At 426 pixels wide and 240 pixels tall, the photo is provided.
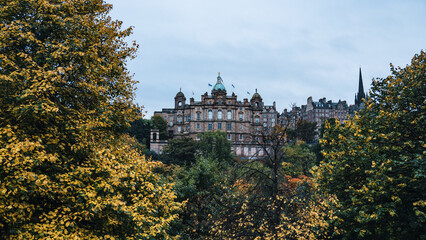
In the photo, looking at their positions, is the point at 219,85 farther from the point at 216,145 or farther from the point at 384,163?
the point at 384,163

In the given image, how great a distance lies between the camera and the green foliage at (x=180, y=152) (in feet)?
218

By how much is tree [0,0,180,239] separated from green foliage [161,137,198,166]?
55.6 m

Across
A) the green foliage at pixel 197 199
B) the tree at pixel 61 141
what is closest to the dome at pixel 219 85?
the green foliage at pixel 197 199

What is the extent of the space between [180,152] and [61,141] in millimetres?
57845

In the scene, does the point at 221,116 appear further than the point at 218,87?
No

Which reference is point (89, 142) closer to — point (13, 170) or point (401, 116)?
point (13, 170)

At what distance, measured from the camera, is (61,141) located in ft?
30.6

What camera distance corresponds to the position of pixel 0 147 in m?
8.02

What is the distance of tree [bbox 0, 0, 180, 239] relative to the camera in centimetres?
786

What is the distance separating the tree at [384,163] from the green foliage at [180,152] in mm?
52111

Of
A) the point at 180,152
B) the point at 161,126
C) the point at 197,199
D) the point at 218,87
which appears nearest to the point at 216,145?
the point at 180,152

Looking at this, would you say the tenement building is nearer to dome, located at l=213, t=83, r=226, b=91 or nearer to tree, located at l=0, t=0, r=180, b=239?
dome, located at l=213, t=83, r=226, b=91

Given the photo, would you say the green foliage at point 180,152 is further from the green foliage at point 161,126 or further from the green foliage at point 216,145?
the green foliage at point 161,126

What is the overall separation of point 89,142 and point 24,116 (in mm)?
1931
